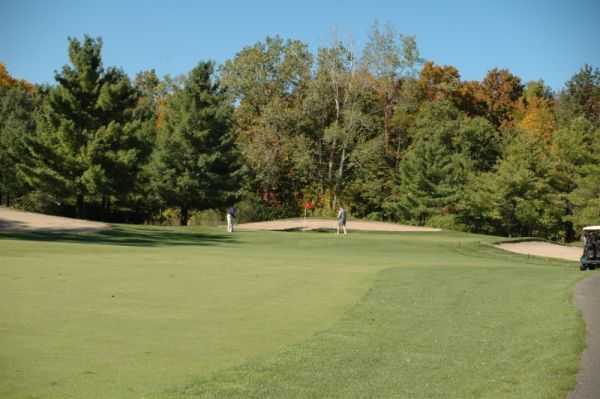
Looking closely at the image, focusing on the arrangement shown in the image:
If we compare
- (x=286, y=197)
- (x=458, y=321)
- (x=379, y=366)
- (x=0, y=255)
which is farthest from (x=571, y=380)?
(x=286, y=197)

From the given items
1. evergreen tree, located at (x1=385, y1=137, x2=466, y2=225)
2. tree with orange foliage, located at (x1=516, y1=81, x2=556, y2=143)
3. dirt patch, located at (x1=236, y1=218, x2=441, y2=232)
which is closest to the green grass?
dirt patch, located at (x1=236, y1=218, x2=441, y2=232)

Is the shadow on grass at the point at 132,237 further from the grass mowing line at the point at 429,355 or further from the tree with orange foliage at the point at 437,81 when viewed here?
the tree with orange foliage at the point at 437,81

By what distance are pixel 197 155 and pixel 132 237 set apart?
22445 mm

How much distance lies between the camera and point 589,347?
9320 mm

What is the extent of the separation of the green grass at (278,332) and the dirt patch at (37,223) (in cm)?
1844

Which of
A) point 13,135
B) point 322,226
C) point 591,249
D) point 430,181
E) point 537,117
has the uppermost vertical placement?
point 537,117

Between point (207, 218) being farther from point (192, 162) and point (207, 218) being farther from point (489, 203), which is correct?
point (489, 203)

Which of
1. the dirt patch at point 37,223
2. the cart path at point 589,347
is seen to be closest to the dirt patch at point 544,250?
the cart path at point 589,347

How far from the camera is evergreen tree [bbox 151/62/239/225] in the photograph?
2302 inches

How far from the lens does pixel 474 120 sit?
70.6 m

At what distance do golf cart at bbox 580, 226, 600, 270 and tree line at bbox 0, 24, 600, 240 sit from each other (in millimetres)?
34803

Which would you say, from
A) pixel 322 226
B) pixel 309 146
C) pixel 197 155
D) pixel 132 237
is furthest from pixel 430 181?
pixel 132 237

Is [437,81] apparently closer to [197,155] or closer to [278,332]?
[197,155]

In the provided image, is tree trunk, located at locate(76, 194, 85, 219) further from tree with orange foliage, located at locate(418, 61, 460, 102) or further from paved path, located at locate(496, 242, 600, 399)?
paved path, located at locate(496, 242, 600, 399)
